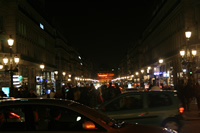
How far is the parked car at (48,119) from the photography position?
15.9 feet

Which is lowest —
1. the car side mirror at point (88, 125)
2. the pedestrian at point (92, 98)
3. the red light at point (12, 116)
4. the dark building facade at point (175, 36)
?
the pedestrian at point (92, 98)

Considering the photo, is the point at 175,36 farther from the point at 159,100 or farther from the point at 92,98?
the point at 159,100

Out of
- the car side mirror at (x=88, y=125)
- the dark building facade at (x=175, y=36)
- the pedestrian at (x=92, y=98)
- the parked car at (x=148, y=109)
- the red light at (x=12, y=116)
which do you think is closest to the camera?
the car side mirror at (x=88, y=125)

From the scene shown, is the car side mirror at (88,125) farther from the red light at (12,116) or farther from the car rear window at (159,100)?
the car rear window at (159,100)

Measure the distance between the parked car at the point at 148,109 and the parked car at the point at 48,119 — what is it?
162 inches

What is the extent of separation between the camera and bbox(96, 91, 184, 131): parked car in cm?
920

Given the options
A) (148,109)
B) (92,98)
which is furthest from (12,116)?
(92,98)

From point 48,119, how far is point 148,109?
5034mm

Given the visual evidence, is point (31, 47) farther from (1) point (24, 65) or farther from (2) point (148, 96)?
(2) point (148, 96)

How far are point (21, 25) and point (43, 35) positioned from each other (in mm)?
16914

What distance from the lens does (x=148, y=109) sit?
9.30 meters

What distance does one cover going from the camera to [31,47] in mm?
46844

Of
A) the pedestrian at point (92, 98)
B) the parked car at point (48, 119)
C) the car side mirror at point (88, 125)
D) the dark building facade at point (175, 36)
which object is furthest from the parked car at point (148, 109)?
the dark building facade at point (175, 36)

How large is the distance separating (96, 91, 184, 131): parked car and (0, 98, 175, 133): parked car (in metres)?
4.12
